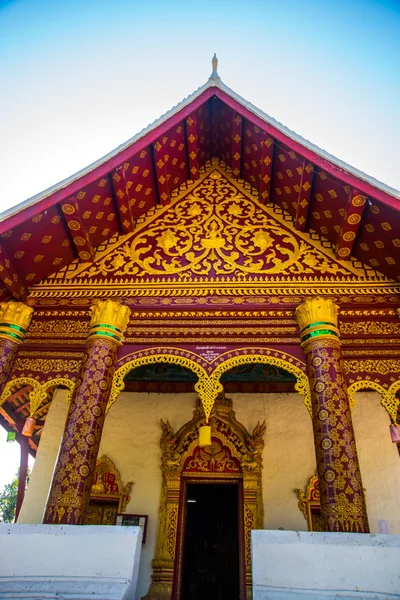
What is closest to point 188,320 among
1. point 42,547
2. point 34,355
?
point 34,355

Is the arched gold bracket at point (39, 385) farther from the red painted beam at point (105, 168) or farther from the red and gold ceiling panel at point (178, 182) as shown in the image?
the red painted beam at point (105, 168)

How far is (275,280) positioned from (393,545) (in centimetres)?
285

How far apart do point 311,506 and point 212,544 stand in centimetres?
337

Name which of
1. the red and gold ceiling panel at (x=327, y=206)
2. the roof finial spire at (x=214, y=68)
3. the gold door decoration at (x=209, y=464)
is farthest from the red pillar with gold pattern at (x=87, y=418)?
the roof finial spire at (x=214, y=68)

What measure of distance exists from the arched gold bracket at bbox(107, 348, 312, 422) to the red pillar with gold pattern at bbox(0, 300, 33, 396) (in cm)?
120

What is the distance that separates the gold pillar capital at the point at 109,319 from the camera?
179 inches

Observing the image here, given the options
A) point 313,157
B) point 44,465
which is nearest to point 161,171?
point 313,157

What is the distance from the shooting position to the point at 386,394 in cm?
416

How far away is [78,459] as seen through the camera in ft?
12.4

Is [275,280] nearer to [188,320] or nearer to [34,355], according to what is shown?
[188,320]

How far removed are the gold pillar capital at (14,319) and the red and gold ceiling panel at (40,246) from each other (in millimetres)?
377

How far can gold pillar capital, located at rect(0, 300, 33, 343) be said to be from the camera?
4676 millimetres

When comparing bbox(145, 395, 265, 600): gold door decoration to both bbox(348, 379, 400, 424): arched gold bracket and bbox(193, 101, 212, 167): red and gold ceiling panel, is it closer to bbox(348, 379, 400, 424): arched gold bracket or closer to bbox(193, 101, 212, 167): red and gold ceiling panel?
bbox(348, 379, 400, 424): arched gold bracket

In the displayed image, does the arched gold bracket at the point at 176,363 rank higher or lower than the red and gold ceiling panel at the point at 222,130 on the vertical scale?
lower
